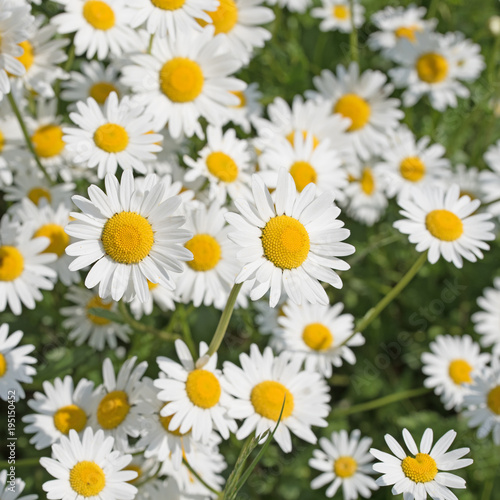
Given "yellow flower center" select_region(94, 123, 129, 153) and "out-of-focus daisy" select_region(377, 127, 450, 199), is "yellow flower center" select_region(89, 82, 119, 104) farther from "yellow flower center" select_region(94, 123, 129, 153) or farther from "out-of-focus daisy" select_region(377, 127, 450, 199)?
"out-of-focus daisy" select_region(377, 127, 450, 199)

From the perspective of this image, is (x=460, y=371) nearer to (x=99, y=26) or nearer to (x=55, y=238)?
(x=55, y=238)

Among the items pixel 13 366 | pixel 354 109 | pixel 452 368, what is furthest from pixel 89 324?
pixel 354 109

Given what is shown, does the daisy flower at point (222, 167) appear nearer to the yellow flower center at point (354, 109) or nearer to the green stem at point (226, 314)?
the green stem at point (226, 314)

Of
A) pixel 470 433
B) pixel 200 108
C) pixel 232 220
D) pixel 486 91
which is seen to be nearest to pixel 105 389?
pixel 232 220

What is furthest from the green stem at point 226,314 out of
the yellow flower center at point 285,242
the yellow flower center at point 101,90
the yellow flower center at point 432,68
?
the yellow flower center at point 432,68

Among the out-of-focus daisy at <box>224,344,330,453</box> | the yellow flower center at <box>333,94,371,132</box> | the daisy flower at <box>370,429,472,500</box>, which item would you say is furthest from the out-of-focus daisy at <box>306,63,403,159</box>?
the daisy flower at <box>370,429,472,500</box>
